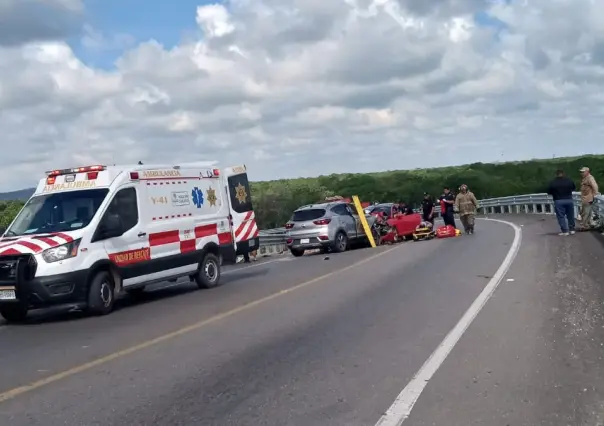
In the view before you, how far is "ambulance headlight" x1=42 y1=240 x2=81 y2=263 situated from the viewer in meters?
11.9

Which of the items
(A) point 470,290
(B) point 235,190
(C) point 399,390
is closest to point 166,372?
(C) point 399,390

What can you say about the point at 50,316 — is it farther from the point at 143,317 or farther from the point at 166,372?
the point at 166,372

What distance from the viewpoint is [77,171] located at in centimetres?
1358

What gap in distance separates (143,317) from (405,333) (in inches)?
188

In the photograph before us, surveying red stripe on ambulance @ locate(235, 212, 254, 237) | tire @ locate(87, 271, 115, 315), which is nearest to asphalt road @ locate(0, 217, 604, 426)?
tire @ locate(87, 271, 115, 315)

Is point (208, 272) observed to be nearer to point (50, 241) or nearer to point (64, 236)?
point (64, 236)

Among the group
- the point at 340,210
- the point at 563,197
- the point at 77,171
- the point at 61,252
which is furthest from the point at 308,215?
the point at 61,252

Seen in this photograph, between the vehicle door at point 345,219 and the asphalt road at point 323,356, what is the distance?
1068 cm

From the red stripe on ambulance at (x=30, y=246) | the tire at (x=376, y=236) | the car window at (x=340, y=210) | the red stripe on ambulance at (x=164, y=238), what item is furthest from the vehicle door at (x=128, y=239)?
the tire at (x=376, y=236)

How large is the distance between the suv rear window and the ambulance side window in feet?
39.6

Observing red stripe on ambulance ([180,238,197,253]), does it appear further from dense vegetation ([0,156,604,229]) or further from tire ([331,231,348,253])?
dense vegetation ([0,156,604,229])

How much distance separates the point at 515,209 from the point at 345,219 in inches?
782

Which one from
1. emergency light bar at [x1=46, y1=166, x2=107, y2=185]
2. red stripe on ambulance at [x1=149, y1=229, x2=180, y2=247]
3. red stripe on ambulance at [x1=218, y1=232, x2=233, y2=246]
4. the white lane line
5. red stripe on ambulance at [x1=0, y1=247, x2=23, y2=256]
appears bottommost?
the white lane line

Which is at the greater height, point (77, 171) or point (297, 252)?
point (77, 171)
